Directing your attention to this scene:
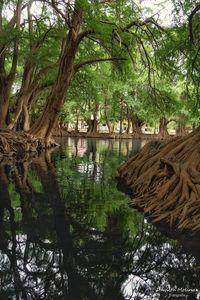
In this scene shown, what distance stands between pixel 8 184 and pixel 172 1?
551cm

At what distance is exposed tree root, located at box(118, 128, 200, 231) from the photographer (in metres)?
5.53

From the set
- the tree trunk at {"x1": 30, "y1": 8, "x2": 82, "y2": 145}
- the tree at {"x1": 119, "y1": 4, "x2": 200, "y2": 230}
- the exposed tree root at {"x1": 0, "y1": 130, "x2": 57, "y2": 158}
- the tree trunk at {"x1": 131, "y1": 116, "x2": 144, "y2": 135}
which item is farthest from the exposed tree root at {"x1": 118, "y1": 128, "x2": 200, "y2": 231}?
the tree trunk at {"x1": 131, "y1": 116, "x2": 144, "y2": 135}

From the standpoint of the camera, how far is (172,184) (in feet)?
21.1

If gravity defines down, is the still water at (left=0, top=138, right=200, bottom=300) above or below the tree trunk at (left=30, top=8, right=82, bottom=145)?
below

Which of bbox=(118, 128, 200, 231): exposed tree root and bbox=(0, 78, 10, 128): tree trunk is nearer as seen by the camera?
bbox=(118, 128, 200, 231): exposed tree root

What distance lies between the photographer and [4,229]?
505 cm

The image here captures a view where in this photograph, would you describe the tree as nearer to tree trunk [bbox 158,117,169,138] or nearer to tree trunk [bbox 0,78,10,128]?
tree trunk [bbox 0,78,10,128]

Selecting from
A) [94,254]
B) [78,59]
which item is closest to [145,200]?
[94,254]

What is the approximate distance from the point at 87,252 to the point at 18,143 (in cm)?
1319

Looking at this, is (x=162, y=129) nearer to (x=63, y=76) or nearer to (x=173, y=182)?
(x=63, y=76)

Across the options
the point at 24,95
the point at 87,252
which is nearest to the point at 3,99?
the point at 24,95

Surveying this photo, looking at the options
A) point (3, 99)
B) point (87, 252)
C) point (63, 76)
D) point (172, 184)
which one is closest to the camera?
point (87, 252)

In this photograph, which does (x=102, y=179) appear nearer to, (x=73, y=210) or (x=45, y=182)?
(x=45, y=182)

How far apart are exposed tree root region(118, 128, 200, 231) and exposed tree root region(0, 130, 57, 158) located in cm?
747
